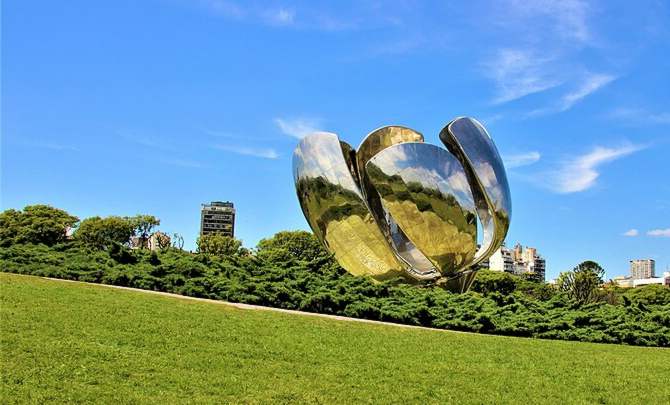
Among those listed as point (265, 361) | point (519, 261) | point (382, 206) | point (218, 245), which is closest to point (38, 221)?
point (218, 245)

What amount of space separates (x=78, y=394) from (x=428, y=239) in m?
9.68

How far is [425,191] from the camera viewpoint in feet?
47.1

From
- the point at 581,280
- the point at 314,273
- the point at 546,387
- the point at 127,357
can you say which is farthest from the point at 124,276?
the point at 581,280

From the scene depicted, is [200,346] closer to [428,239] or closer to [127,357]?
[127,357]

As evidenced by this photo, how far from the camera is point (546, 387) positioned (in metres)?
7.94

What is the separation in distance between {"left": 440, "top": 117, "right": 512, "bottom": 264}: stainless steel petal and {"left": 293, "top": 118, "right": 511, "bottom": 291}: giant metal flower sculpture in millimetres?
24

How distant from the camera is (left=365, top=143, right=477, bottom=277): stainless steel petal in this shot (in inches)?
566

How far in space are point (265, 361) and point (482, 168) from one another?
29.1 feet

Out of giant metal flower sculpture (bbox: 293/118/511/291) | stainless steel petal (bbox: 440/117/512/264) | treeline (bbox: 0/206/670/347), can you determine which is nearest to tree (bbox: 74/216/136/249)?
treeline (bbox: 0/206/670/347)

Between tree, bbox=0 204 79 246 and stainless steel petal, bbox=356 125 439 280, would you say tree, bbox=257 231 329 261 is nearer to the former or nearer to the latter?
tree, bbox=0 204 79 246

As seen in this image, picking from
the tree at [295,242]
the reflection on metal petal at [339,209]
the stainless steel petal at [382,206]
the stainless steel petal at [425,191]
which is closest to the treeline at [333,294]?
the reflection on metal petal at [339,209]

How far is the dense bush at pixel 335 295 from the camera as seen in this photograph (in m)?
12.9

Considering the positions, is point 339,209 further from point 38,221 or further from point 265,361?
point 38,221

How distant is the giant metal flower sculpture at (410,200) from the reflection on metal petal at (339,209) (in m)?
0.02
